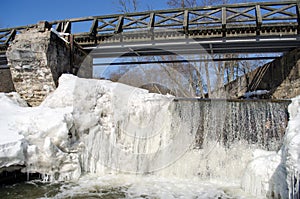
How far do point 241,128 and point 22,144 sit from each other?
195 inches

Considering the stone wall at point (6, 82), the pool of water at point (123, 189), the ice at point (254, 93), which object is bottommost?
the pool of water at point (123, 189)

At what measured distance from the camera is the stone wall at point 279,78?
694 centimetres

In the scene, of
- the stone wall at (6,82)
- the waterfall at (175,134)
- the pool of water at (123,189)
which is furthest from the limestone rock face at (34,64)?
the stone wall at (6,82)

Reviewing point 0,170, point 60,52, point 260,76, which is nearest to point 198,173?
point 0,170

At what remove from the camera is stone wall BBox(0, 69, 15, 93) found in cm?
932

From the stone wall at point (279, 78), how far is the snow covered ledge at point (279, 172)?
7.71 feet

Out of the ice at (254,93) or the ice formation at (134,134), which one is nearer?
the ice formation at (134,134)

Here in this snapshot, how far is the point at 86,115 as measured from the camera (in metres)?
5.54

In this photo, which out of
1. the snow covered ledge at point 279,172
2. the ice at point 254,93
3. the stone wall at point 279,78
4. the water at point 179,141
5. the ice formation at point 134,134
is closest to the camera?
the snow covered ledge at point 279,172

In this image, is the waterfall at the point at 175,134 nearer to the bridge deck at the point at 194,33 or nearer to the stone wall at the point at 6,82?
the bridge deck at the point at 194,33

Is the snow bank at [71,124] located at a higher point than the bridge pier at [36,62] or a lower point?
lower

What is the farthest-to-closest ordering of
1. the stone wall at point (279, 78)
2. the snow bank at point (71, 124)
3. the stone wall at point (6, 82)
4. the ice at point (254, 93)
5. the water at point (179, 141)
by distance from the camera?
the stone wall at point (6, 82) → the ice at point (254, 93) → the stone wall at point (279, 78) → the water at point (179, 141) → the snow bank at point (71, 124)

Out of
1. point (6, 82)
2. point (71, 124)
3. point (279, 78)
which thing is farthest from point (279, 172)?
point (6, 82)

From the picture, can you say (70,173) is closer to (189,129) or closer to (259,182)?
(189,129)
